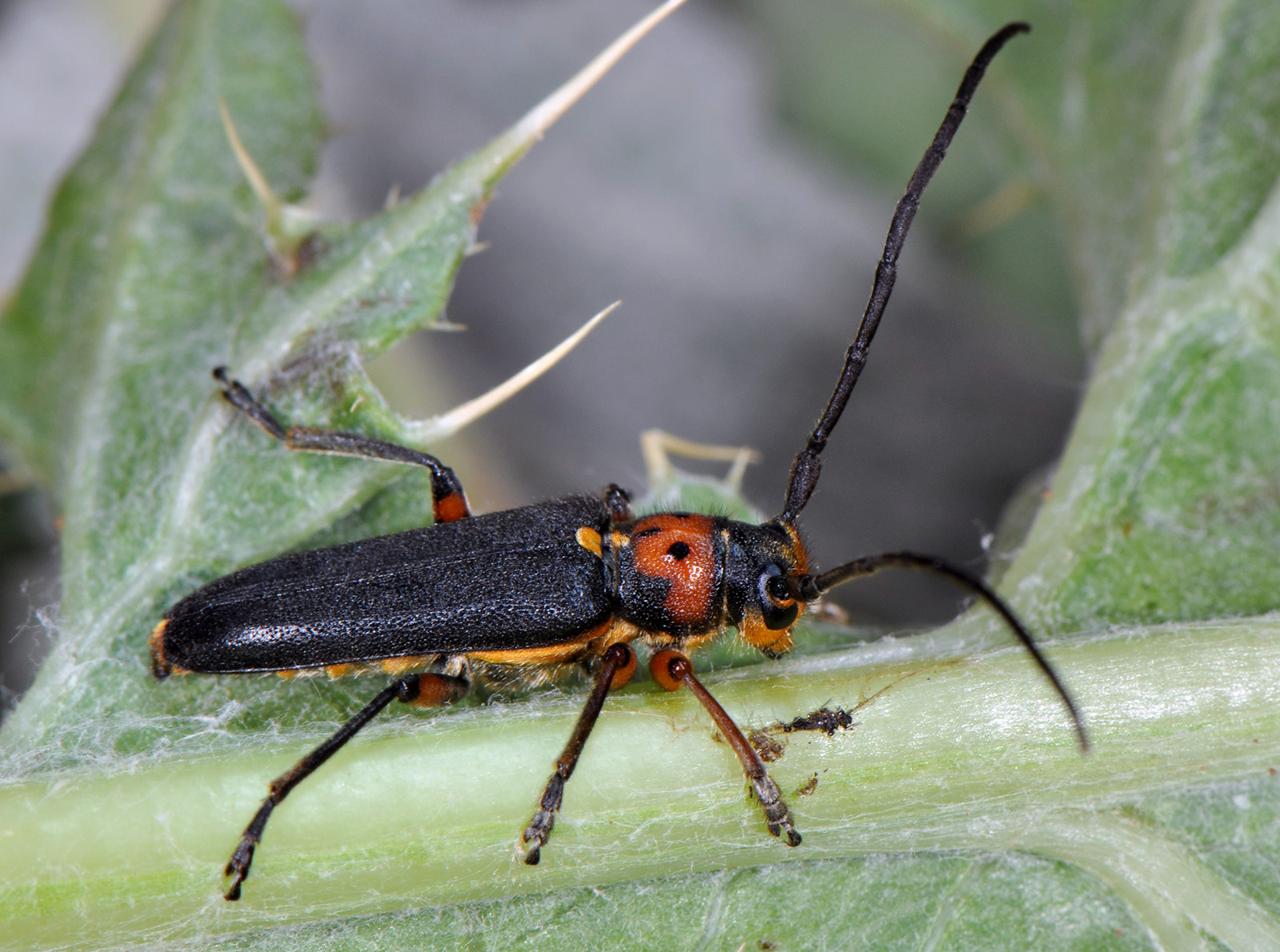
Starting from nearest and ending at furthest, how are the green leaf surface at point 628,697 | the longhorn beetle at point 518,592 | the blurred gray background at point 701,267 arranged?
the green leaf surface at point 628,697 < the longhorn beetle at point 518,592 < the blurred gray background at point 701,267

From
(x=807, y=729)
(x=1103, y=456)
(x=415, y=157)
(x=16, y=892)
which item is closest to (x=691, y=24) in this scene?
(x=415, y=157)

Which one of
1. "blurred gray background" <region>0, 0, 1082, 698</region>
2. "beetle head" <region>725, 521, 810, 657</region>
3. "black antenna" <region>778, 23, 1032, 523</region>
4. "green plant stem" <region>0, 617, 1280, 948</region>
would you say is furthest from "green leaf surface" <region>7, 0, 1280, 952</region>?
"blurred gray background" <region>0, 0, 1082, 698</region>

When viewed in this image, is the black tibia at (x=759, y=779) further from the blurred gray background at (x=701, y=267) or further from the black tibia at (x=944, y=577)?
the blurred gray background at (x=701, y=267)

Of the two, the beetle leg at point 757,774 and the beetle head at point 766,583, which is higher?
the beetle head at point 766,583

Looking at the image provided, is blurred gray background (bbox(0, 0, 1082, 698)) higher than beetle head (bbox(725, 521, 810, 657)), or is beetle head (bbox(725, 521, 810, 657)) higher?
blurred gray background (bbox(0, 0, 1082, 698))

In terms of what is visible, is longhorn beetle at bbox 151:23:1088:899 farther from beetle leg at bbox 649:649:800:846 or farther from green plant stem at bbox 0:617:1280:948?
green plant stem at bbox 0:617:1280:948

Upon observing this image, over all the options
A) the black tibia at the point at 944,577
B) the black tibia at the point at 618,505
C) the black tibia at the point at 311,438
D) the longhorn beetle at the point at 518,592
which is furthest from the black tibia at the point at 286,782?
the black tibia at the point at 944,577

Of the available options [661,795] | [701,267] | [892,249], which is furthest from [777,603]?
[701,267]

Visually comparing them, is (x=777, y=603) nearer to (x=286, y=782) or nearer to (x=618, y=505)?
(x=618, y=505)
